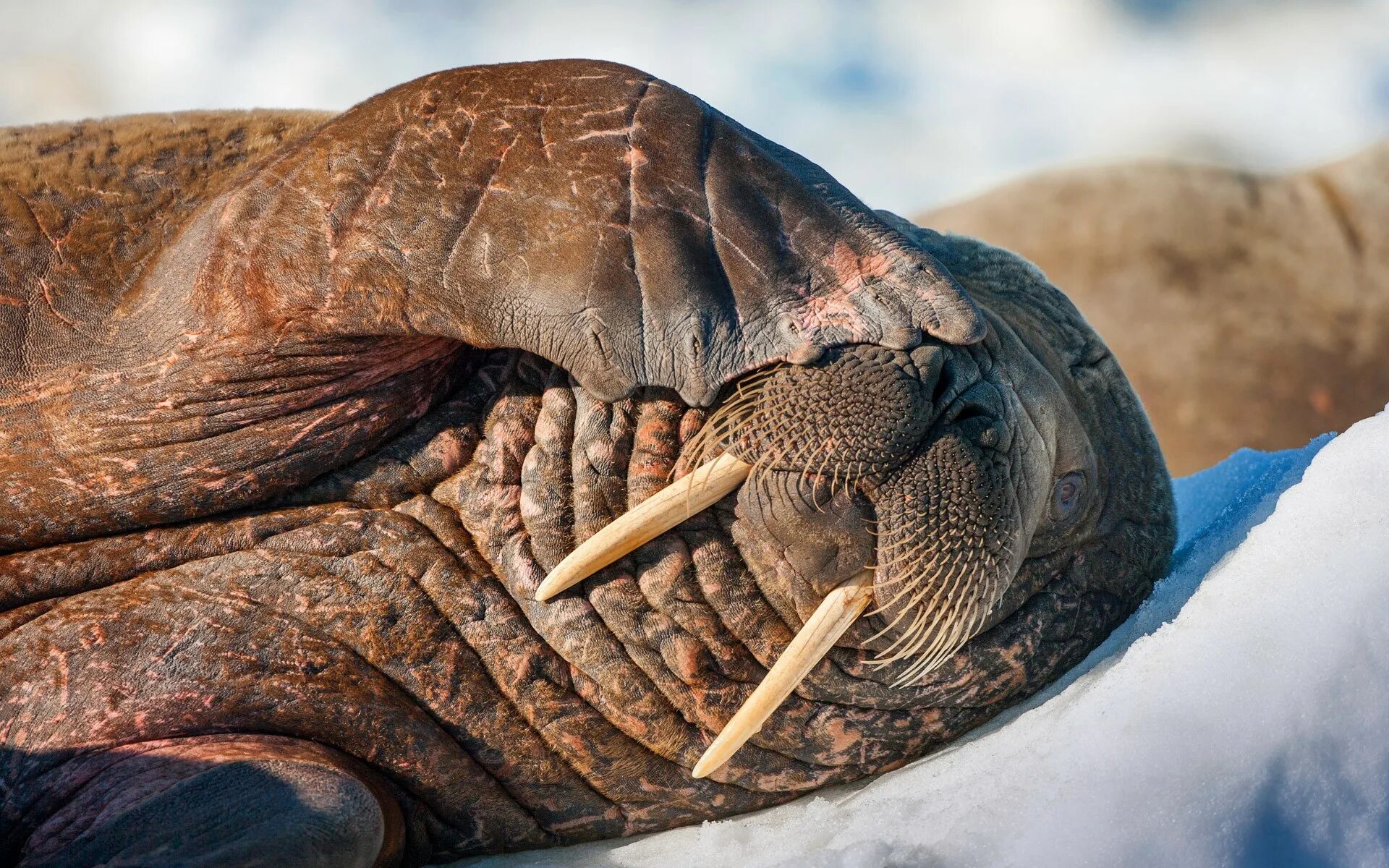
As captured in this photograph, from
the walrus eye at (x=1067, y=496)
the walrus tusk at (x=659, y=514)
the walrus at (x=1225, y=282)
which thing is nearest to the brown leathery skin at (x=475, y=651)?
the walrus tusk at (x=659, y=514)

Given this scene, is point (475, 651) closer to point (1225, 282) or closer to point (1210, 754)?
point (1210, 754)

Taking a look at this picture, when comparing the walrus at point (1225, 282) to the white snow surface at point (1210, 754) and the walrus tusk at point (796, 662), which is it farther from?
the walrus tusk at point (796, 662)

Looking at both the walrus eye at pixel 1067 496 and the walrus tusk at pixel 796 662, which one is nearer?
the walrus tusk at pixel 796 662

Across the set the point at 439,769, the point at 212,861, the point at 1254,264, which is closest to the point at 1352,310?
the point at 1254,264

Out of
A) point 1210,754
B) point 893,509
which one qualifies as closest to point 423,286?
point 893,509

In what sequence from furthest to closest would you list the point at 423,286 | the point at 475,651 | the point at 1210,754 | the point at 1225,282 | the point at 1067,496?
the point at 1225,282 < the point at 1067,496 < the point at 475,651 < the point at 423,286 < the point at 1210,754

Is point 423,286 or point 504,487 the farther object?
point 504,487
